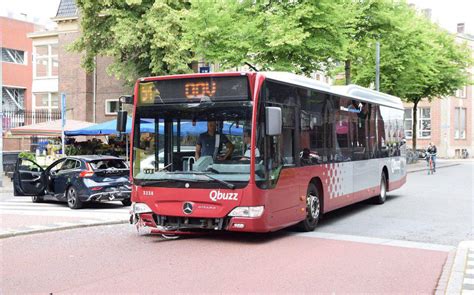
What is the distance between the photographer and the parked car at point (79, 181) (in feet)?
50.1

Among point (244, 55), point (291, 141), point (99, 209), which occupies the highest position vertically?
point (244, 55)

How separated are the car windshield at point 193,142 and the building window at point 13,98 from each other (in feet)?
165

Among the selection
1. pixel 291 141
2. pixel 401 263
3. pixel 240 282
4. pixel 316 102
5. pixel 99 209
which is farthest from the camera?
pixel 99 209

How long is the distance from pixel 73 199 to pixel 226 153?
775cm

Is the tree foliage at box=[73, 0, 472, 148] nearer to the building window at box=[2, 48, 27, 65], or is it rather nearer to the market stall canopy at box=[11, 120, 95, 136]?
the market stall canopy at box=[11, 120, 95, 136]

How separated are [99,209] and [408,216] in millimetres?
7959

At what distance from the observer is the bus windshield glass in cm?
907

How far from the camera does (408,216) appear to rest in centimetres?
1334

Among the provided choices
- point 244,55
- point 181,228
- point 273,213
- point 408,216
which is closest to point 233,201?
point 273,213

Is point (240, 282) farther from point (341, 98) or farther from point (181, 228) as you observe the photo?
point (341, 98)

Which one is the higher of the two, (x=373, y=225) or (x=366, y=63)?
(x=366, y=63)

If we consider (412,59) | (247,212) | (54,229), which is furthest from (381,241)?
(412,59)

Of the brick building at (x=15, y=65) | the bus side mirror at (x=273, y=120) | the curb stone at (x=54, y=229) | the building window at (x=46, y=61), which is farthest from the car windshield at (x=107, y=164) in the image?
the brick building at (x=15, y=65)

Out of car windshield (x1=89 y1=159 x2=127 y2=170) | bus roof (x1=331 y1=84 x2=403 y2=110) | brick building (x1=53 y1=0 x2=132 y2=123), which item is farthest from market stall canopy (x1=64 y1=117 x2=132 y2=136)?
bus roof (x1=331 y1=84 x2=403 y2=110)
